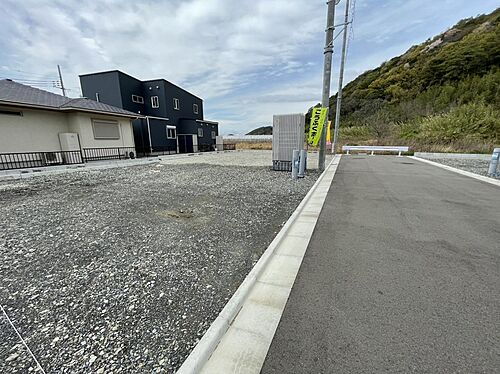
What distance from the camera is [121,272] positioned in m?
2.49

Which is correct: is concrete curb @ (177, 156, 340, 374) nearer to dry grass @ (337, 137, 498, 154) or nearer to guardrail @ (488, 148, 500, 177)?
guardrail @ (488, 148, 500, 177)

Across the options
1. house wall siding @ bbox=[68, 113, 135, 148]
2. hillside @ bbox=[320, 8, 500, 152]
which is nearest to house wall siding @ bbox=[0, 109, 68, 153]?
house wall siding @ bbox=[68, 113, 135, 148]

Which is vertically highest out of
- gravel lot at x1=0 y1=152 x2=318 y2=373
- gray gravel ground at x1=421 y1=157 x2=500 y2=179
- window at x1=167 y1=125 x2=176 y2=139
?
window at x1=167 y1=125 x2=176 y2=139

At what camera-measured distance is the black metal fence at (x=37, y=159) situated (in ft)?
33.3

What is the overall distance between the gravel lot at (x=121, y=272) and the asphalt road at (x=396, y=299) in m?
0.75

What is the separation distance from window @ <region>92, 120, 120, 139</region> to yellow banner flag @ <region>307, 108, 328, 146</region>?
13225mm

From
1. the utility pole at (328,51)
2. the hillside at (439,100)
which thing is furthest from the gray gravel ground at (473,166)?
the utility pole at (328,51)

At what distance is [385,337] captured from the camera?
1624mm

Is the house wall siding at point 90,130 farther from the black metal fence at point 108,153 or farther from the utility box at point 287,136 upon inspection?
the utility box at point 287,136

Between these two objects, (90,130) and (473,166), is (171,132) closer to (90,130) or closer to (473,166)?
(90,130)

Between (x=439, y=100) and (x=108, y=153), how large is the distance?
37.5 m

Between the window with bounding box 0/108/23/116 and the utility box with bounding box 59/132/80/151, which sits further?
the utility box with bounding box 59/132/80/151

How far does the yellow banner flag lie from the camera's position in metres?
8.41

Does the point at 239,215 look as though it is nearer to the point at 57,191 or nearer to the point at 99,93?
the point at 57,191
